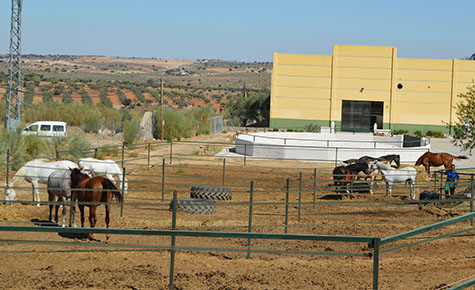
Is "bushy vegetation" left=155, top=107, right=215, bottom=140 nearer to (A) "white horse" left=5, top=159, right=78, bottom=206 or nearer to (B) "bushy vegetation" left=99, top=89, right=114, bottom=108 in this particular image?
(A) "white horse" left=5, top=159, right=78, bottom=206

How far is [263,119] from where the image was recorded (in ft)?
207

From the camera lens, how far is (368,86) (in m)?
55.1

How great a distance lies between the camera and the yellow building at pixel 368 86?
54.9 meters

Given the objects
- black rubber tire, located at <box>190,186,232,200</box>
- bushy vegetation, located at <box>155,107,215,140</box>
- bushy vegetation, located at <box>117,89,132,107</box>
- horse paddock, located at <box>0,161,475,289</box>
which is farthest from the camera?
bushy vegetation, located at <box>117,89,132,107</box>

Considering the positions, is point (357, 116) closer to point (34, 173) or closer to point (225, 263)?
point (34, 173)

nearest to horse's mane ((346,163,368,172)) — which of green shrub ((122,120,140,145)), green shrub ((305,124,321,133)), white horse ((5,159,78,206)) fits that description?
white horse ((5,159,78,206))

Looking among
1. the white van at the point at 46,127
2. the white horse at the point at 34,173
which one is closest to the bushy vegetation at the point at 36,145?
the white van at the point at 46,127

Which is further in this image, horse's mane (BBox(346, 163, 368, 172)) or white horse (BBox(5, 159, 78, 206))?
horse's mane (BBox(346, 163, 368, 172))

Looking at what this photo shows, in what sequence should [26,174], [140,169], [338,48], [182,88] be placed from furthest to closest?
[182,88] → [338,48] → [140,169] → [26,174]

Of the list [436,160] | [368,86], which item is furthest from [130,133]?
[368,86]

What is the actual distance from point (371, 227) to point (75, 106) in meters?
37.2

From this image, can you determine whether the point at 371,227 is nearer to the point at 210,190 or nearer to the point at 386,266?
the point at 386,266

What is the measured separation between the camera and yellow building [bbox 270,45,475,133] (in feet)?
180

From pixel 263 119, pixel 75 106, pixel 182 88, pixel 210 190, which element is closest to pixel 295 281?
pixel 210 190
